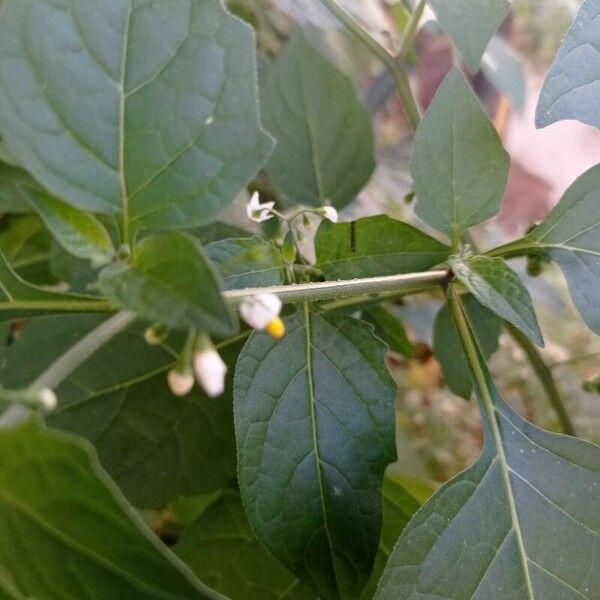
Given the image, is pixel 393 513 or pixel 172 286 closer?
pixel 172 286

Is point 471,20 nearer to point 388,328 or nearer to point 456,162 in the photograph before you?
point 456,162

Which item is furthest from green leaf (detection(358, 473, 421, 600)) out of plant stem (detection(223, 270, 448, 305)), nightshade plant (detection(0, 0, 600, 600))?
plant stem (detection(223, 270, 448, 305))

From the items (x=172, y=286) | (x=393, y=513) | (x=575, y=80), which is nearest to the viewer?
(x=172, y=286)

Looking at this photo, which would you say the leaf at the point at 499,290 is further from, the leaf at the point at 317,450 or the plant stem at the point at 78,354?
the plant stem at the point at 78,354

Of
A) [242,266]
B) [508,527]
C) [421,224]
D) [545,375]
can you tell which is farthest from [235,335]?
[421,224]

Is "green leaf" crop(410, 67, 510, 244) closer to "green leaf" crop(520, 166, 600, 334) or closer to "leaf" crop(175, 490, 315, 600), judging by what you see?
"green leaf" crop(520, 166, 600, 334)

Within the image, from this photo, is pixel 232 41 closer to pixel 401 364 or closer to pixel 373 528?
pixel 373 528
